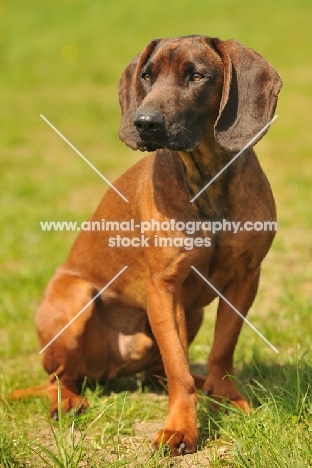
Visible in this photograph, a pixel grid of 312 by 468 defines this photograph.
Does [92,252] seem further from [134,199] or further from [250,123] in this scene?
[250,123]

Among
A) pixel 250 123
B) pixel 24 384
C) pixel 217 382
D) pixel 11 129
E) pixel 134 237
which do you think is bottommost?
pixel 11 129

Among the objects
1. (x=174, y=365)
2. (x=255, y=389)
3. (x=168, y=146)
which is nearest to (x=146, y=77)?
(x=168, y=146)

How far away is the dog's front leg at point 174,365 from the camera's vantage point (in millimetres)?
3371

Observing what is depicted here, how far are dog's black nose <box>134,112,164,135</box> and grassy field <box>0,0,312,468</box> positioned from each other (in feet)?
4.31

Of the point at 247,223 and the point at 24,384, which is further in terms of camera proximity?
the point at 24,384

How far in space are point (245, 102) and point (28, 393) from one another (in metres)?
2.00

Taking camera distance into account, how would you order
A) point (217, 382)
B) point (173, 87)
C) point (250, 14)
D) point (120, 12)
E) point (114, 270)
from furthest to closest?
point (120, 12) → point (250, 14) → point (114, 270) → point (217, 382) → point (173, 87)

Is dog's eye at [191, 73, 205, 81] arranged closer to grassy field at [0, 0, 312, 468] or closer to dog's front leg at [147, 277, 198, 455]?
dog's front leg at [147, 277, 198, 455]

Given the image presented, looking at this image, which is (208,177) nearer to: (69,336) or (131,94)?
(131,94)

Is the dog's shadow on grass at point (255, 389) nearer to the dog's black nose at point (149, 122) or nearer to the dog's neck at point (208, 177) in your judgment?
the dog's neck at point (208, 177)

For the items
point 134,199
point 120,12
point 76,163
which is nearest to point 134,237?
point 134,199

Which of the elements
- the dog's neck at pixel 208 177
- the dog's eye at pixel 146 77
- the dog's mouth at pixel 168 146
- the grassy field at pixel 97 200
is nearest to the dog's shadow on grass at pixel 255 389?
the grassy field at pixel 97 200

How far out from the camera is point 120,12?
22047 mm

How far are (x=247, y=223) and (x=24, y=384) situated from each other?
1.78 m
